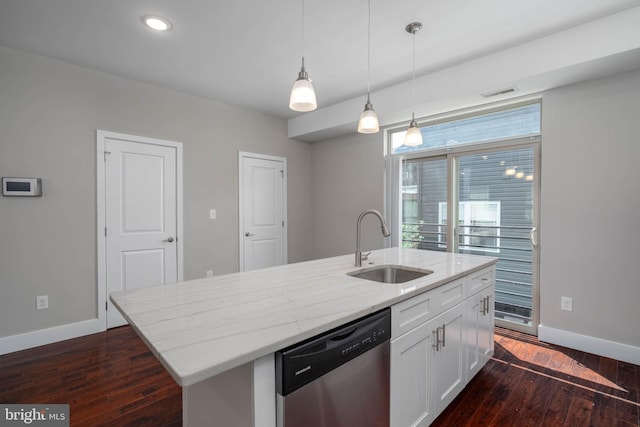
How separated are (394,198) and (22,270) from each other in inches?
158

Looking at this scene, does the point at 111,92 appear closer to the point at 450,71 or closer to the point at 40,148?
the point at 40,148

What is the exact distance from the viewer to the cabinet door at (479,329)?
2078mm

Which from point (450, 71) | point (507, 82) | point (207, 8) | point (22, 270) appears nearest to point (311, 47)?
point (207, 8)

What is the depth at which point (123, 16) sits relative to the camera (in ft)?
7.47

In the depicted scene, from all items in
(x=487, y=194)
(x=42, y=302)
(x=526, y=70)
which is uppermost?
(x=526, y=70)

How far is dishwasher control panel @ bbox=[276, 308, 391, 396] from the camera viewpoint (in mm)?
976

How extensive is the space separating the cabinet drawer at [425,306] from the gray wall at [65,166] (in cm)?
311

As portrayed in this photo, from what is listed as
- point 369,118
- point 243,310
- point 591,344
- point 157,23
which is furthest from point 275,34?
point 591,344

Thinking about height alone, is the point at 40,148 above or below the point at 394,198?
above

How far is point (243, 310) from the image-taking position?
1221 millimetres

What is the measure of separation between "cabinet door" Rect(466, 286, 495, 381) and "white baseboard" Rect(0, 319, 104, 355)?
3.52 meters

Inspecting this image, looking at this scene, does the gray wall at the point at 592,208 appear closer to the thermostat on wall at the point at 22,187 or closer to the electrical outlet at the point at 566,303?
the electrical outlet at the point at 566,303

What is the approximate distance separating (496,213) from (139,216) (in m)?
3.97

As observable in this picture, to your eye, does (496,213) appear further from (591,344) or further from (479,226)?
(591,344)
